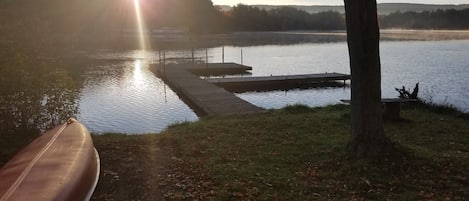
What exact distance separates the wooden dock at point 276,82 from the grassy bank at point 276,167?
13457 mm

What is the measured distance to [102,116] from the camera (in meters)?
15.1

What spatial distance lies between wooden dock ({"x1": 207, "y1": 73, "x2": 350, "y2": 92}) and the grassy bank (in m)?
13.5

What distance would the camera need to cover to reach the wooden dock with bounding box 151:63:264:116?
14.5m

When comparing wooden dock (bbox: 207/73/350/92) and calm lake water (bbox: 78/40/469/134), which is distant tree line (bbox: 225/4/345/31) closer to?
calm lake water (bbox: 78/40/469/134)

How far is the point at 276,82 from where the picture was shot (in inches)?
924

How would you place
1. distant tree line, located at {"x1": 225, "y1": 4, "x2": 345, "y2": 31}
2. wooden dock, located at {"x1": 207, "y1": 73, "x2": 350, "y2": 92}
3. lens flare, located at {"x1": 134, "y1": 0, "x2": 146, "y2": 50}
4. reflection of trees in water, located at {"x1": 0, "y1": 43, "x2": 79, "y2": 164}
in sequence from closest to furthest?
reflection of trees in water, located at {"x1": 0, "y1": 43, "x2": 79, "y2": 164}
wooden dock, located at {"x1": 207, "y1": 73, "x2": 350, "y2": 92}
lens flare, located at {"x1": 134, "y1": 0, "x2": 146, "y2": 50}
distant tree line, located at {"x1": 225, "y1": 4, "x2": 345, "y2": 31}

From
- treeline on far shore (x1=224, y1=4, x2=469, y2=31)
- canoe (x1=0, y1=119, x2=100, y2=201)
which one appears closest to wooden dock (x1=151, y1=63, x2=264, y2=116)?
canoe (x1=0, y1=119, x2=100, y2=201)

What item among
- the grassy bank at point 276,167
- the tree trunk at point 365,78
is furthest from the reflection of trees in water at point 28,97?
the tree trunk at point 365,78

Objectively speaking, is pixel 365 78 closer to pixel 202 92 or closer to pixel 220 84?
pixel 202 92

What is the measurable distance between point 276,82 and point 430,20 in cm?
7477

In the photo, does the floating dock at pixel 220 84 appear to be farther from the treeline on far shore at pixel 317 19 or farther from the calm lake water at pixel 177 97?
the treeline on far shore at pixel 317 19

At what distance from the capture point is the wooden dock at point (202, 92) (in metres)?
14.5

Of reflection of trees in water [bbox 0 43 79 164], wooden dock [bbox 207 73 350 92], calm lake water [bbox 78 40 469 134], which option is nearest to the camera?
reflection of trees in water [bbox 0 43 79 164]

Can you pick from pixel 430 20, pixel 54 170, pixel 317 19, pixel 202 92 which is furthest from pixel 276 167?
pixel 317 19
